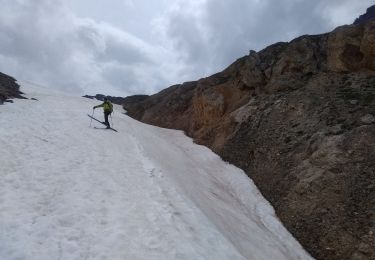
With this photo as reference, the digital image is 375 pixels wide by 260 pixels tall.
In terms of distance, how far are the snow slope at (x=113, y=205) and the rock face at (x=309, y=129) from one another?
142cm

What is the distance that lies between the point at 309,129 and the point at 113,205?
14647mm

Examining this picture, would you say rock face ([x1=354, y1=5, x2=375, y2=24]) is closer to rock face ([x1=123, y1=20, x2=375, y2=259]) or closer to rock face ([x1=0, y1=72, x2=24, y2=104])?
rock face ([x1=123, y1=20, x2=375, y2=259])

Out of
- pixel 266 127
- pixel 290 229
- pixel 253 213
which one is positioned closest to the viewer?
pixel 290 229

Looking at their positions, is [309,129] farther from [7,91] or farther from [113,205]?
[7,91]

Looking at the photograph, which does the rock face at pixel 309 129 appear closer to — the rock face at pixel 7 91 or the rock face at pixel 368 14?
the rock face at pixel 7 91

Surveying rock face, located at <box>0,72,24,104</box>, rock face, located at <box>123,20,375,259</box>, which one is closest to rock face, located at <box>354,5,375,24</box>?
rock face, located at <box>123,20,375,259</box>

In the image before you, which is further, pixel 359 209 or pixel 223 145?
pixel 223 145

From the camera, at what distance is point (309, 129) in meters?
24.2

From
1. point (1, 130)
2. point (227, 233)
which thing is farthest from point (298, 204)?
point (1, 130)

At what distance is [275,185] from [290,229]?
3.75m

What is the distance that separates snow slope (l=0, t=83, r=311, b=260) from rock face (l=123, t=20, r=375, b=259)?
4.64 feet

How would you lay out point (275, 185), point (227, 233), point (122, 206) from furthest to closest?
1. point (275, 185)
2. point (227, 233)
3. point (122, 206)

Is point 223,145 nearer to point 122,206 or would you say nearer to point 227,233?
point 227,233

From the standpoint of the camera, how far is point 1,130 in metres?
20.8
